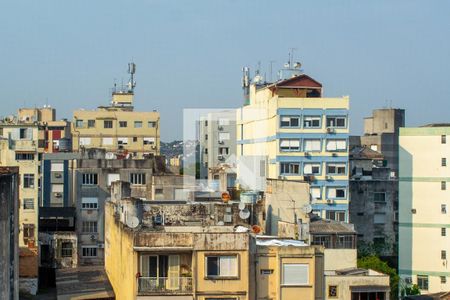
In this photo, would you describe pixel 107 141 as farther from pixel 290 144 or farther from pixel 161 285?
pixel 161 285

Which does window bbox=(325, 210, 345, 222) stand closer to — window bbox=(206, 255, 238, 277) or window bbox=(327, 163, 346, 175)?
window bbox=(327, 163, 346, 175)

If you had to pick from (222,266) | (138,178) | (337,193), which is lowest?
(222,266)

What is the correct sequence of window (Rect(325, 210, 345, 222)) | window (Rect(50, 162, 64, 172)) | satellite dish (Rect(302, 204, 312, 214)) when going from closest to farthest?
satellite dish (Rect(302, 204, 312, 214)), window (Rect(325, 210, 345, 222)), window (Rect(50, 162, 64, 172))

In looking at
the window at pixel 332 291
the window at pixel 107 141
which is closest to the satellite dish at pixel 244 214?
the window at pixel 332 291

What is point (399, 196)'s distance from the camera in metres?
63.1

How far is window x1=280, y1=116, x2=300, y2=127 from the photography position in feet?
198

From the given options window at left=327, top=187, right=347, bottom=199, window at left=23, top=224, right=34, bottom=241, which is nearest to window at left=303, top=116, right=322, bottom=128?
window at left=327, top=187, right=347, bottom=199

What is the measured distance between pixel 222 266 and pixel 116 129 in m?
56.8

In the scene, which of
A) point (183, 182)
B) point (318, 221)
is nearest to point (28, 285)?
point (183, 182)

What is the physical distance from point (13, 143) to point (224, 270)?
28.6 metres

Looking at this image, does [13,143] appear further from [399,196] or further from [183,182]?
[399,196]

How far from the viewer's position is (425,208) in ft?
204

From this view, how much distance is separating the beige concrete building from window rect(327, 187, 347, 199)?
27671 mm

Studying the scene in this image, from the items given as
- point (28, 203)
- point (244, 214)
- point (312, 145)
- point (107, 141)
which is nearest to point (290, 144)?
point (312, 145)
